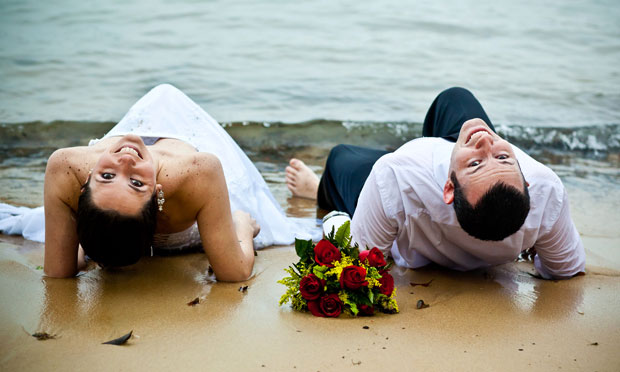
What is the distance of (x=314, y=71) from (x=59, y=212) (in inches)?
367

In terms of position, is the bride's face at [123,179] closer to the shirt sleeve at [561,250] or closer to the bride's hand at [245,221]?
the bride's hand at [245,221]

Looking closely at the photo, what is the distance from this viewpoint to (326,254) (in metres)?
3.39

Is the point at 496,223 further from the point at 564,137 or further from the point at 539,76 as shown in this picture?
the point at 539,76

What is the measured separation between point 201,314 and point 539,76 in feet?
37.2

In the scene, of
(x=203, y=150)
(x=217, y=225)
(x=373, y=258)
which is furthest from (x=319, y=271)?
(x=203, y=150)

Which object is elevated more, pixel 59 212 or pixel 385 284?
pixel 59 212

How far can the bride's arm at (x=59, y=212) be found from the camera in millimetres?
3654

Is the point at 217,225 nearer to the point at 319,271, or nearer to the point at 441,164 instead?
the point at 319,271

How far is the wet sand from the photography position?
292 cm

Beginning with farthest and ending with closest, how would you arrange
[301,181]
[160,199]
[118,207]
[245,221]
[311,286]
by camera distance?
1. [301,181]
2. [245,221]
3. [160,199]
4. [311,286]
5. [118,207]

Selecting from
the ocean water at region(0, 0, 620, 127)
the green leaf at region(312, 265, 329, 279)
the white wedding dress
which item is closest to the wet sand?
the green leaf at region(312, 265, 329, 279)

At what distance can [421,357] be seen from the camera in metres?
2.99

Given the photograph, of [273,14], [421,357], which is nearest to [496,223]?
[421,357]

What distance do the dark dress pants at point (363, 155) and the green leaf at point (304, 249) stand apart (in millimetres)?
1620
